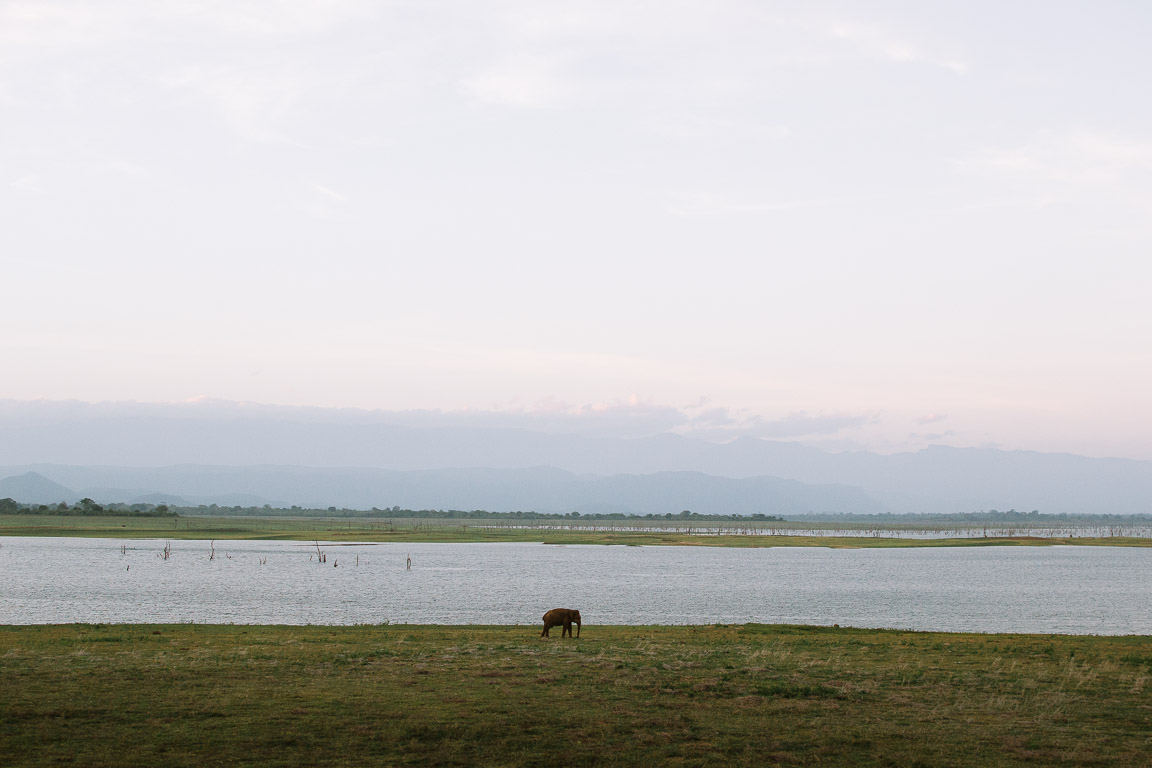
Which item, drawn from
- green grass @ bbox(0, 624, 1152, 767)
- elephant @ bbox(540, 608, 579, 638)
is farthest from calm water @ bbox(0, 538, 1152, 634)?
green grass @ bbox(0, 624, 1152, 767)

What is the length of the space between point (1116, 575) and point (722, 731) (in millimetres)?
102582

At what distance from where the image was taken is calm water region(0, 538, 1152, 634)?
5144cm

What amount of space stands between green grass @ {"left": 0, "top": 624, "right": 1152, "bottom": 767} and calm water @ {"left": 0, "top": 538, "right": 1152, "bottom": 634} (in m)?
22.1

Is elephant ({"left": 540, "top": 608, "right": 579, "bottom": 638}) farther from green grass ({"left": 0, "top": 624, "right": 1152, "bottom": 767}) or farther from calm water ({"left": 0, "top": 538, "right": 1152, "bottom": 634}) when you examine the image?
calm water ({"left": 0, "top": 538, "right": 1152, "bottom": 634})

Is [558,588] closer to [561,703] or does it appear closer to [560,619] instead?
[560,619]

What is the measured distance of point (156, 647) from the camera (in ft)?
87.8

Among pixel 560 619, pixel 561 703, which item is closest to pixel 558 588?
pixel 560 619

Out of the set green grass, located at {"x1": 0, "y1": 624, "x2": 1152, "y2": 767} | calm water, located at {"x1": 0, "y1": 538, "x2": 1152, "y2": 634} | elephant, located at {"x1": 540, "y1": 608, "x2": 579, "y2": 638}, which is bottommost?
calm water, located at {"x1": 0, "y1": 538, "x2": 1152, "y2": 634}

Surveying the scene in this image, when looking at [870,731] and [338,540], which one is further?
[338,540]

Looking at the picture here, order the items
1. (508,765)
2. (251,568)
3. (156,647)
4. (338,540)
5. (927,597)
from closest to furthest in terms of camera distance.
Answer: (508,765), (156,647), (927,597), (251,568), (338,540)

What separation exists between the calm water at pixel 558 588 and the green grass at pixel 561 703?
2213 centimetres

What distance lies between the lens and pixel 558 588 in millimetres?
74188

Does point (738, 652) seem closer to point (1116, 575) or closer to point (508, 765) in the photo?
point (508, 765)

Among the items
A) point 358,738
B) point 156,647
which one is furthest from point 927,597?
point 358,738
